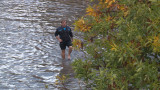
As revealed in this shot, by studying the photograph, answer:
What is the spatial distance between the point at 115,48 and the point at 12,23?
15.9 metres

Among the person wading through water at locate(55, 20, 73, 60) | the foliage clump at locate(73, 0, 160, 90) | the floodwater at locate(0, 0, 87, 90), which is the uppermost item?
the foliage clump at locate(73, 0, 160, 90)

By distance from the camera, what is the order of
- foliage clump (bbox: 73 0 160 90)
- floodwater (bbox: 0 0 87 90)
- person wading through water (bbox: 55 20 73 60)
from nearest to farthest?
foliage clump (bbox: 73 0 160 90) → floodwater (bbox: 0 0 87 90) → person wading through water (bbox: 55 20 73 60)

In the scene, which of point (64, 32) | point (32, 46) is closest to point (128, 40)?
point (64, 32)

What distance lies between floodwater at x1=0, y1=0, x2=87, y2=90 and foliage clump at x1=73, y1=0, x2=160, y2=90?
14.4 feet

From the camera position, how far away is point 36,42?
16438 millimetres

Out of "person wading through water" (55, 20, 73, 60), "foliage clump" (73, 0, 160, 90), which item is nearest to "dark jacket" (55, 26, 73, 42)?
"person wading through water" (55, 20, 73, 60)

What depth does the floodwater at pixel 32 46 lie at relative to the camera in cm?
1139

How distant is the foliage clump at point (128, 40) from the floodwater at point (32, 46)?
4403mm

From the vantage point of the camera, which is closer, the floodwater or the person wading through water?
the floodwater

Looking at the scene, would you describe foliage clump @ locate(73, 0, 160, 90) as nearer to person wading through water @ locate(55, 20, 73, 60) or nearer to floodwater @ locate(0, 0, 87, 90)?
floodwater @ locate(0, 0, 87, 90)

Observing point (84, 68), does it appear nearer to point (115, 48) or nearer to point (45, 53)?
point (115, 48)

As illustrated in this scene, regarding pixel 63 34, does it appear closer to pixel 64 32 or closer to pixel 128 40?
pixel 64 32

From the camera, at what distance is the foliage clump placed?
555cm

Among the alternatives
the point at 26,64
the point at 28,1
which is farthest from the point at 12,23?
the point at 28,1
